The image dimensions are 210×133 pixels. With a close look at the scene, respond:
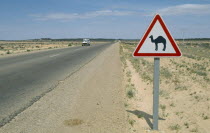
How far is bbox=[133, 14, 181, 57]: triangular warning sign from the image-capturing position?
5.07m

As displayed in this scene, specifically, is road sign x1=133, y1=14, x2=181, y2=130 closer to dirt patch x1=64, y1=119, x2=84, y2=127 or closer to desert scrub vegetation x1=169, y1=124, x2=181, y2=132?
desert scrub vegetation x1=169, y1=124, x2=181, y2=132

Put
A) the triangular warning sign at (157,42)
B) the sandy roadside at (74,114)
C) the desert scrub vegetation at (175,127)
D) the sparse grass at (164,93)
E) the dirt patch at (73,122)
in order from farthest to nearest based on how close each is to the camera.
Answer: the sparse grass at (164,93) < the desert scrub vegetation at (175,127) < the dirt patch at (73,122) < the sandy roadside at (74,114) < the triangular warning sign at (157,42)

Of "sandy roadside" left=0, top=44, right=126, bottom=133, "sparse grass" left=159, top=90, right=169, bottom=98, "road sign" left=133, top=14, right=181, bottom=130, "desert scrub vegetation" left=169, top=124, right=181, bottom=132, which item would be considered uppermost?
"road sign" left=133, top=14, right=181, bottom=130

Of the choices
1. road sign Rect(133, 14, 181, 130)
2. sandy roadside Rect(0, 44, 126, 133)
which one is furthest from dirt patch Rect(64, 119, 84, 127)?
road sign Rect(133, 14, 181, 130)

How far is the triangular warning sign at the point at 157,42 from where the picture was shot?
507cm

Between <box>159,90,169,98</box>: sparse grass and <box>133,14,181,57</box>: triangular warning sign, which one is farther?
<box>159,90,169,98</box>: sparse grass

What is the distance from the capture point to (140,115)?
6.68 meters

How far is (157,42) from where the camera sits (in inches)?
199

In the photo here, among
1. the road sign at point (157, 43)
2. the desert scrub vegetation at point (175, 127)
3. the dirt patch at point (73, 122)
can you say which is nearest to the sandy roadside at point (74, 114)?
the dirt patch at point (73, 122)

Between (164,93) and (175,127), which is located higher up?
(175,127)

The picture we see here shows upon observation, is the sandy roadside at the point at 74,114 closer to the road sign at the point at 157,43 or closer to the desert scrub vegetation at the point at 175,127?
the desert scrub vegetation at the point at 175,127

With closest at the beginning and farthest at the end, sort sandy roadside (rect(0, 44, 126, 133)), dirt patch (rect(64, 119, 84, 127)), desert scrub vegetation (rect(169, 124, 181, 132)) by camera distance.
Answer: sandy roadside (rect(0, 44, 126, 133)) < dirt patch (rect(64, 119, 84, 127)) < desert scrub vegetation (rect(169, 124, 181, 132))

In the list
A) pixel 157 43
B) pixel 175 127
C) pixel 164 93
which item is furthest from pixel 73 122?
pixel 164 93

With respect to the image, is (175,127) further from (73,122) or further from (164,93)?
(164,93)
